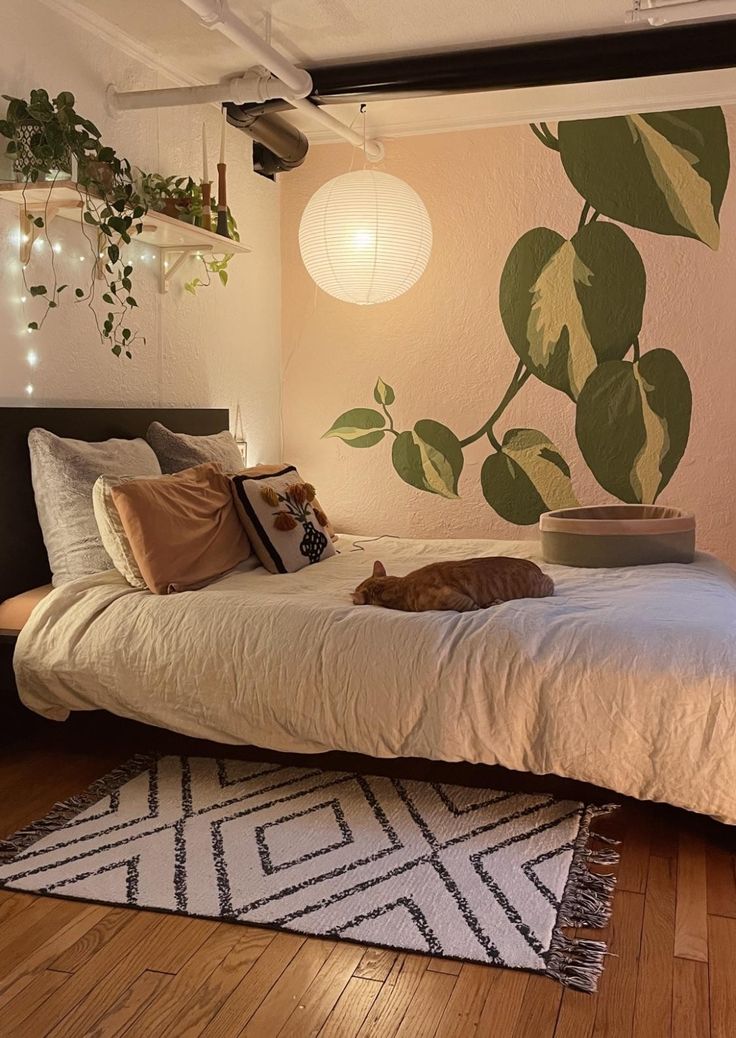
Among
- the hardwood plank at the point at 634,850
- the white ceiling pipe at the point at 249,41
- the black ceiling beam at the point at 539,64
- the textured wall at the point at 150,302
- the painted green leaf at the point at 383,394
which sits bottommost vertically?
the hardwood plank at the point at 634,850

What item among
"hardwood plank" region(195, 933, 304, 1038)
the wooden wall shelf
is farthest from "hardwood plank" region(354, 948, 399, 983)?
the wooden wall shelf

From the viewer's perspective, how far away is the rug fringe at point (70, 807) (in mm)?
2428

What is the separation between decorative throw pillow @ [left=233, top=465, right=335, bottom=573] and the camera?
11.3 feet

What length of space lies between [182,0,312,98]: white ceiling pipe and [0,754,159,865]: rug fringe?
2118 mm

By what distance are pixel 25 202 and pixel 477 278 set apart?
2447mm

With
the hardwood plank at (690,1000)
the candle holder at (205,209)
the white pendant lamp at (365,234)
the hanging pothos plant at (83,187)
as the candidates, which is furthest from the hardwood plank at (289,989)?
the white pendant lamp at (365,234)

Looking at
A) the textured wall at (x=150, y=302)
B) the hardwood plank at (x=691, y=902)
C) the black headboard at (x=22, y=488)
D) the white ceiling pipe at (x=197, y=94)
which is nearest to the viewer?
the hardwood plank at (x=691, y=902)

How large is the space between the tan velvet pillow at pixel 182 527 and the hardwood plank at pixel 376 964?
1.31 m

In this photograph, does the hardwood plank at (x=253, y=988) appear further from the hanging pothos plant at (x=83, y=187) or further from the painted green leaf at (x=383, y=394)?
the painted green leaf at (x=383, y=394)

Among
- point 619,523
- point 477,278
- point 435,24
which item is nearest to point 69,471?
point 619,523

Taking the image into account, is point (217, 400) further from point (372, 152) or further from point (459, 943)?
point (459, 943)

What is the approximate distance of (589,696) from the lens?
2.40 meters

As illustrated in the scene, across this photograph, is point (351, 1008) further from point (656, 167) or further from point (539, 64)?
point (656, 167)

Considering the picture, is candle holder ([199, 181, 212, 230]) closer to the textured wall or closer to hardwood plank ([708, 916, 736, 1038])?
the textured wall
